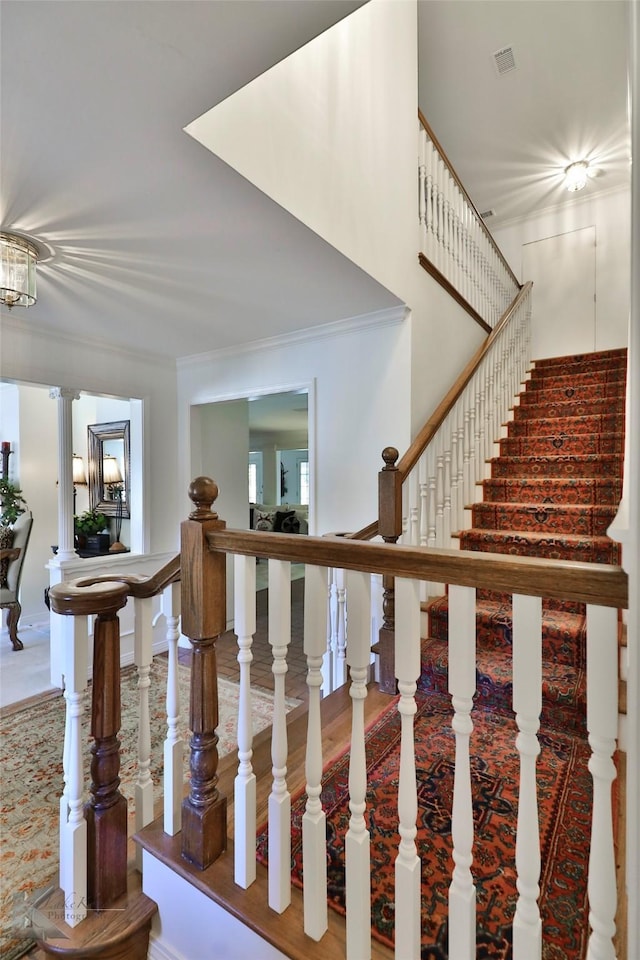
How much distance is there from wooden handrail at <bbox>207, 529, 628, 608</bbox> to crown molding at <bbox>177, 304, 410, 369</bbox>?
213cm

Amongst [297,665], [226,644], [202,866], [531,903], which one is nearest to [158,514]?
[226,644]

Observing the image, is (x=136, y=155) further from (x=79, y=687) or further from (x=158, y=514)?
(x=158, y=514)

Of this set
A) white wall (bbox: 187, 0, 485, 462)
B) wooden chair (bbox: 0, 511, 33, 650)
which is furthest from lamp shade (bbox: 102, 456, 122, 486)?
white wall (bbox: 187, 0, 485, 462)

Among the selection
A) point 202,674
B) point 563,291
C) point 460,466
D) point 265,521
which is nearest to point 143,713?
point 202,674

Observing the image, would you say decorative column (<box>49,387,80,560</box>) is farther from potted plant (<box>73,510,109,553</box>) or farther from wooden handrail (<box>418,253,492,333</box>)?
wooden handrail (<box>418,253,492,333</box>)

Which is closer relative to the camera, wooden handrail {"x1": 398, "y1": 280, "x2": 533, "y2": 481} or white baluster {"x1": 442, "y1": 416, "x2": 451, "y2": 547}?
wooden handrail {"x1": 398, "y1": 280, "x2": 533, "y2": 481}

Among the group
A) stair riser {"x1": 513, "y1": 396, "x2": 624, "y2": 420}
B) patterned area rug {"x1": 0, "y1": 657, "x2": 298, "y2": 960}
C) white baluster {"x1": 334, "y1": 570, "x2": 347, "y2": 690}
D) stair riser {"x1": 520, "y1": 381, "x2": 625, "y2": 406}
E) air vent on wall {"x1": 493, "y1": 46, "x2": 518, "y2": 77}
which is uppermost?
air vent on wall {"x1": 493, "y1": 46, "x2": 518, "y2": 77}

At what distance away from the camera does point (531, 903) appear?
74 centimetres

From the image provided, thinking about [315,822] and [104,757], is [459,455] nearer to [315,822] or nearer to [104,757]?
[315,822]

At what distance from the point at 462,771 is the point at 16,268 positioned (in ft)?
8.07

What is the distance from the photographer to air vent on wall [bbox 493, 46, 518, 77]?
128 inches

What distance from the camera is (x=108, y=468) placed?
4.57m

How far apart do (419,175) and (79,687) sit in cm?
323

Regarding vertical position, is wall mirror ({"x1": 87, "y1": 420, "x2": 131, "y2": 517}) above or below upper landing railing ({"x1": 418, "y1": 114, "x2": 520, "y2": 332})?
below
